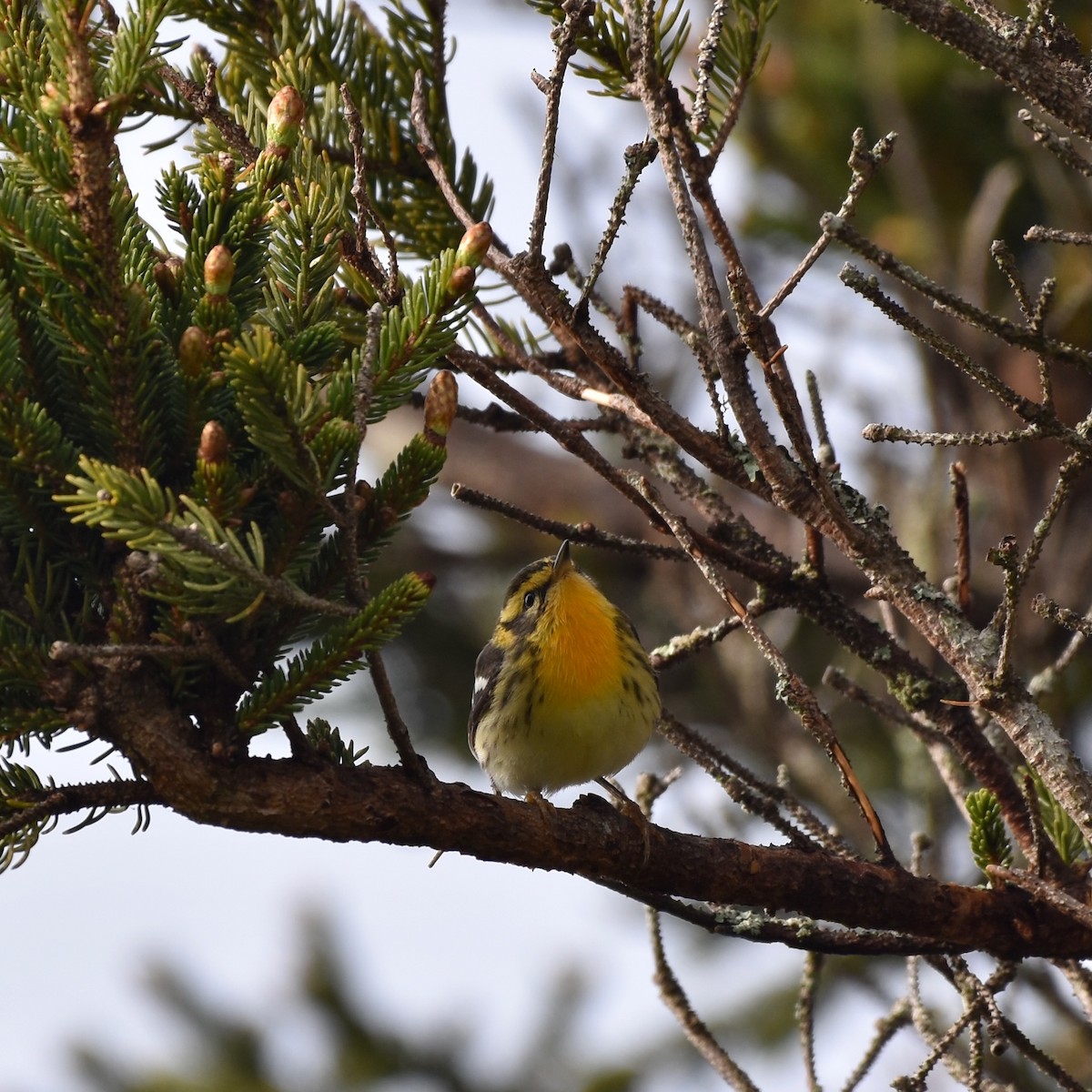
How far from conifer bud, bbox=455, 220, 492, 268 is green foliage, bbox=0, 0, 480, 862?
0.02 metres

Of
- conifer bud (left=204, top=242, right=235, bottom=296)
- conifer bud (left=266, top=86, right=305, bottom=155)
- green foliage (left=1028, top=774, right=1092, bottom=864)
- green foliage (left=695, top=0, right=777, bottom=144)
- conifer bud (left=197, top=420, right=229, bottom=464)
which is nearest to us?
conifer bud (left=197, top=420, right=229, bottom=464)

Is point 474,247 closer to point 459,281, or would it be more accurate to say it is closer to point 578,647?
point 459,281

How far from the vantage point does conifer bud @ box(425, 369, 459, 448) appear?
186 centimetres

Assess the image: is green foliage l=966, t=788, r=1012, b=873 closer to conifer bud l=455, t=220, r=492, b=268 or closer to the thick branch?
the thick branch

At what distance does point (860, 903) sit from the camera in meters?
2.35

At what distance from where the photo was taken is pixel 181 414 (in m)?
1.85

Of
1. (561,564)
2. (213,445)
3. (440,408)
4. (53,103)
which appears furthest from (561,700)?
(53,103)

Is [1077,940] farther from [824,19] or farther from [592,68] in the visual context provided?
[824,19]

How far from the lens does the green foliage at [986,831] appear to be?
2.38 meters

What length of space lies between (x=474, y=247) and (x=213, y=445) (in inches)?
16.9

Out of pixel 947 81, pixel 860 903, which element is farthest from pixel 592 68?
pixel 947 81

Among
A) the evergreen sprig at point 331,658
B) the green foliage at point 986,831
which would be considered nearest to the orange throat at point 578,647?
the green foliage at point 986,831

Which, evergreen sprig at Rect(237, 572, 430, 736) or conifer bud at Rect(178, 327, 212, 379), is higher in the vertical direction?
conifer bud at Rect(178, 327, 212, 379)

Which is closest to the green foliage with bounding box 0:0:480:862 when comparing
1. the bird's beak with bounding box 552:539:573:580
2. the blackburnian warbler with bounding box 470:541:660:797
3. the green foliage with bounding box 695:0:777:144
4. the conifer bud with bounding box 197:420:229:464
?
the conifer bud with bounding box 197:420:229:464
